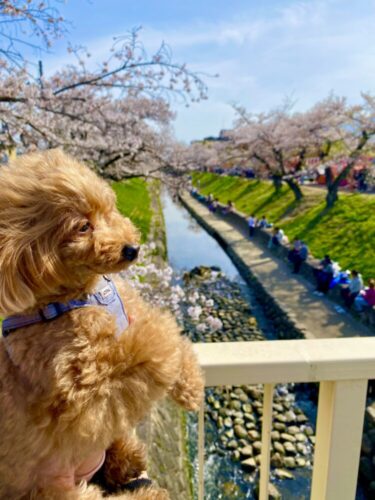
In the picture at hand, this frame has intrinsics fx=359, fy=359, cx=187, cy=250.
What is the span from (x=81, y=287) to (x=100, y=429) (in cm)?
38

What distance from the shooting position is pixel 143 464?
136 centimetres

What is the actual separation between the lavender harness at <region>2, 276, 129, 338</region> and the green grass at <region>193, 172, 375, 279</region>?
1211 centimetres

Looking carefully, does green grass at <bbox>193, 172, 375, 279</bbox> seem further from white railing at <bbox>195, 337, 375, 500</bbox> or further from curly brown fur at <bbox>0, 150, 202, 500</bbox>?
curly brown fur at <bbox>0, 150, 202, 500</bbox>

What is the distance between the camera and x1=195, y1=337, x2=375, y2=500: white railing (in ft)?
4.32

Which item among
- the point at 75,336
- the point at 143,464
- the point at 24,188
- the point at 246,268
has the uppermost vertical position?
the point at 24,188

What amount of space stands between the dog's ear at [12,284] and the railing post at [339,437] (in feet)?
3.80

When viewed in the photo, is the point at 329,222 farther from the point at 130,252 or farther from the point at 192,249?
the point at 130,252

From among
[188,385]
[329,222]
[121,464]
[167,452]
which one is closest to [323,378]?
[188,385]

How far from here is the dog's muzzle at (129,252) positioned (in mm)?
1012

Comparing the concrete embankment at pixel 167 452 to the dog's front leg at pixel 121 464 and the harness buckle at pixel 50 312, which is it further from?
the harness buckle at pixel 50 312

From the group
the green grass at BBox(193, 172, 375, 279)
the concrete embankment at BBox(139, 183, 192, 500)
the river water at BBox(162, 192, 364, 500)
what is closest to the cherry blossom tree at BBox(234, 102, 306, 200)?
the green grass at BBox(193, 172, 375, 279)

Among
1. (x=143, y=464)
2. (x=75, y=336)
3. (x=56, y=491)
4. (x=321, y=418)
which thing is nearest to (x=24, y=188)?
(x=75, y=336)

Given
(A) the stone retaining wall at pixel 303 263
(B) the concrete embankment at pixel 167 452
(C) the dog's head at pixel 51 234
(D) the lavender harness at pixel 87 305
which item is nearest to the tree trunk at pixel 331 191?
(A) the stone retaining wall at pixel 303 263

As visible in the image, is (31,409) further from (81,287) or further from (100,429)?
(81,287)
